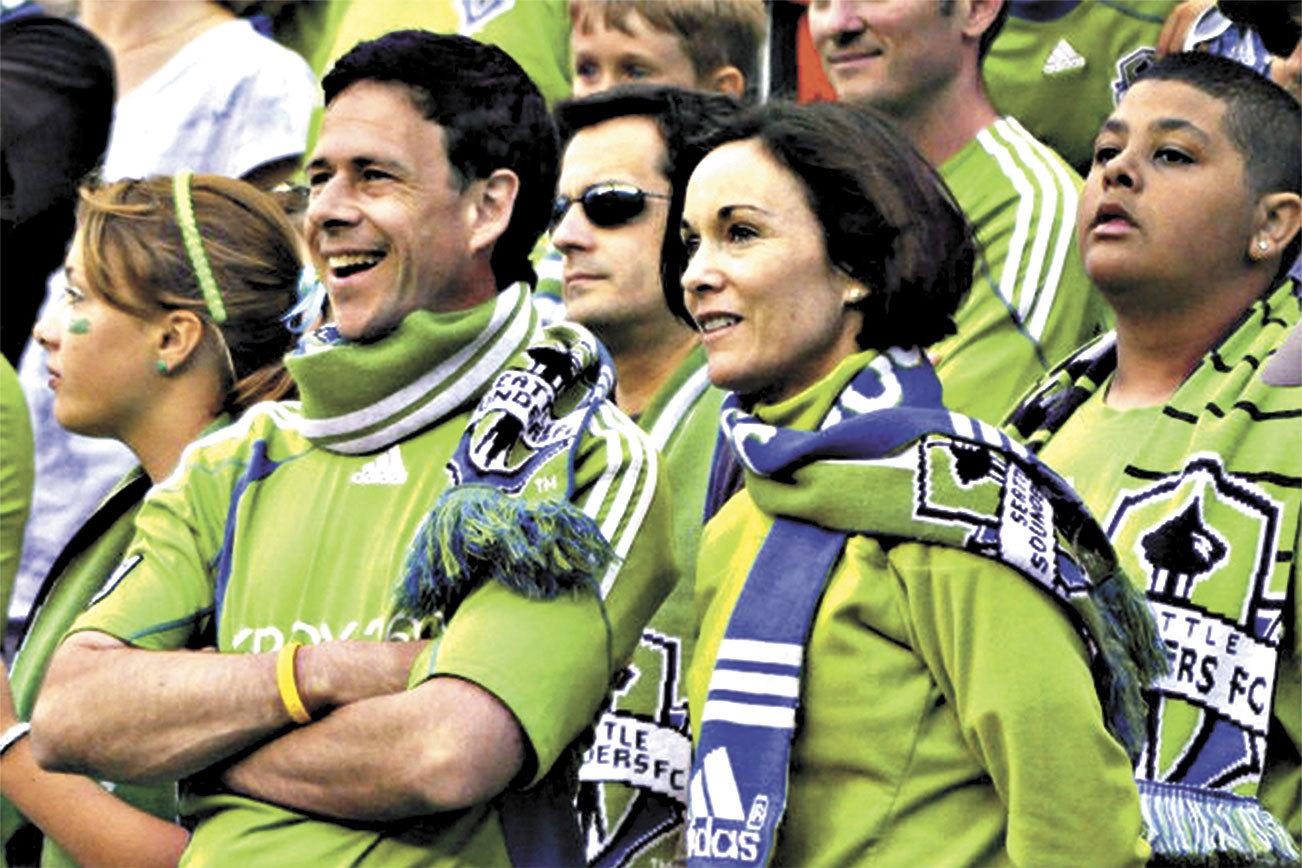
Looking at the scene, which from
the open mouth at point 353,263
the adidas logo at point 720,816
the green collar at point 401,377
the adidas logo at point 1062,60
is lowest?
the adidas logo at point 720,816

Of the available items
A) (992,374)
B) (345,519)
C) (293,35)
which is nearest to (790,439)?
(345,519)

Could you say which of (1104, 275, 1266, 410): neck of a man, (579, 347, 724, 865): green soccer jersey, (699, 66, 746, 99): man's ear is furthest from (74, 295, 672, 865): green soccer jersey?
(699, 66, 746, 99): man's ear

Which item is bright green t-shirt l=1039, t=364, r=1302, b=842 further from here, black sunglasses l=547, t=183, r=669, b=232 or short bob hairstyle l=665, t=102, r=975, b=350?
black sunglasses l=547, t=183, r=669, b=232

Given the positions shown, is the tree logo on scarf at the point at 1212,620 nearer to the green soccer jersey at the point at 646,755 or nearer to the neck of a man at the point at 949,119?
the green soccer jersey at the point at 646,755

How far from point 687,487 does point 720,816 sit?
1235 mm

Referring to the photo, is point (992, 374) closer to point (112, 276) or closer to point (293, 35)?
point (112, 276)

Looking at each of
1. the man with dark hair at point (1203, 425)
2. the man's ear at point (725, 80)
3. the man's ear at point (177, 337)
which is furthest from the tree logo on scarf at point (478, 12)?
the man with dark hair at point (1203, 425)

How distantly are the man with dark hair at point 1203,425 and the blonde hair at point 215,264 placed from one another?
1386 millimetres

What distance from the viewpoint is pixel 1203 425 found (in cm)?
455

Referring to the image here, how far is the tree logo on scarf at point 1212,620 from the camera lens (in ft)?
14.1

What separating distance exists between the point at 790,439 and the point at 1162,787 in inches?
35.3

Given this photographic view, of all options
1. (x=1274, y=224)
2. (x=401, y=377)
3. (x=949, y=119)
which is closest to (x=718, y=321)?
(x=401, y=377)

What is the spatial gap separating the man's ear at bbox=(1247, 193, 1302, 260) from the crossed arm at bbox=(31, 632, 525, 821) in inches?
68.0

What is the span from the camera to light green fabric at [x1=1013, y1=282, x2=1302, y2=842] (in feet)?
14.2
